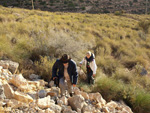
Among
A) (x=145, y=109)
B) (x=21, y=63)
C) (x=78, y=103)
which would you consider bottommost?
(x=145, y=109)

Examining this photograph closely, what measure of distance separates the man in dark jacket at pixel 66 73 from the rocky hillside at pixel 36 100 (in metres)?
0.24

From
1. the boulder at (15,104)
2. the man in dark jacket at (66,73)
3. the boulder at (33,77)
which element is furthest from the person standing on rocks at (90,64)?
the boulder at (15,104)

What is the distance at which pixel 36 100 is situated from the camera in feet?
10.7

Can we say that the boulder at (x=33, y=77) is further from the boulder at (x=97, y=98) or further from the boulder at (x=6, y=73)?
the boulder at (x=97, y=98)

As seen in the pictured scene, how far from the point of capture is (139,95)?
4.90 m

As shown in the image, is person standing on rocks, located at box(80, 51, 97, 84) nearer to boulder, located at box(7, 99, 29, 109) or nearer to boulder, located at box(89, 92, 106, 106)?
boulder, located at box(89, 92, 106, 106)

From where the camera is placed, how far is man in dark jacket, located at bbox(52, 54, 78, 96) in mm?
3934

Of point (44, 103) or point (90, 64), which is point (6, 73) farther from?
point (90, 64)

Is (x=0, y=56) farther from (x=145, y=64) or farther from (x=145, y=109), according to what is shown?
(x=145, y=64)

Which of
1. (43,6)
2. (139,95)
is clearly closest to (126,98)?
(139,95)

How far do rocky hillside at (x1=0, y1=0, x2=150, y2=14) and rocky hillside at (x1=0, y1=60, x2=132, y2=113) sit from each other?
108 ft

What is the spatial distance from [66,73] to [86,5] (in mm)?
37483

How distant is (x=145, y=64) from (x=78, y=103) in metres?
6.46

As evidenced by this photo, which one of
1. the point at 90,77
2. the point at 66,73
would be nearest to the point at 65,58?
the point at 66,73
